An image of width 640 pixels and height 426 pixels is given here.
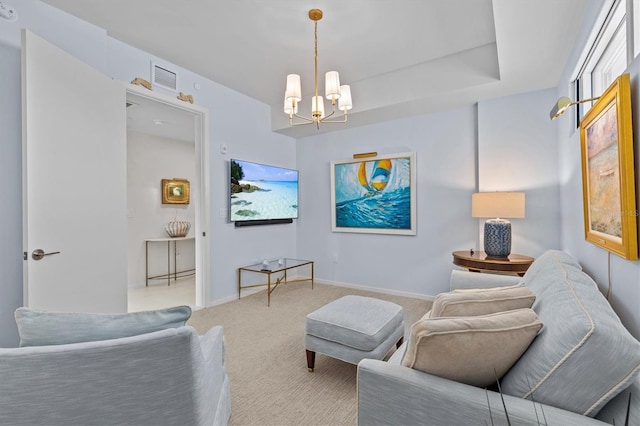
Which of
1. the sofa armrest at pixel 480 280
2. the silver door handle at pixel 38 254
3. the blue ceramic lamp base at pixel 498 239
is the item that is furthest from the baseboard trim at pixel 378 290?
the silver door handle at pixel 38 254

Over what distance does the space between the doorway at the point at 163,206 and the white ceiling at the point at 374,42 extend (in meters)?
0.75

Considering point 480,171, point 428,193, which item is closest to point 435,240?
point 428,193

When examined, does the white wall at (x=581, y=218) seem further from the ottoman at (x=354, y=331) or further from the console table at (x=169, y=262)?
the console table at (x=169, y=262)

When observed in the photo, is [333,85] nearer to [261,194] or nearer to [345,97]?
[345,97]

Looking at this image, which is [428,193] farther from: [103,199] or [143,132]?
[143,132]

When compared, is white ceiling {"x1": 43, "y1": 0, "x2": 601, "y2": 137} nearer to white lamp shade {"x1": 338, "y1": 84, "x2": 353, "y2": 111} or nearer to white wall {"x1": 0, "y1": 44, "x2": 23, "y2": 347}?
white lamp shade {"x1": 338, "y1": 84, "x2": 353, "y2": 111}

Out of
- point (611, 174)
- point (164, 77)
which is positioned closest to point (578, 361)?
point (611, 174)

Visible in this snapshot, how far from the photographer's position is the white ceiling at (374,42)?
7.32ft

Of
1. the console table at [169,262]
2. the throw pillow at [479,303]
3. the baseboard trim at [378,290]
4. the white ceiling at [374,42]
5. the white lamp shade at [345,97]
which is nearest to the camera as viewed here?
the throw pillow at [479,303]

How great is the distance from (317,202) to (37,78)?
3352mm

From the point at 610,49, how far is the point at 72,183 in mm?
3445

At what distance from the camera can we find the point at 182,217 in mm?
5340

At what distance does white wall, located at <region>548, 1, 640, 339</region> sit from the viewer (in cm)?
115

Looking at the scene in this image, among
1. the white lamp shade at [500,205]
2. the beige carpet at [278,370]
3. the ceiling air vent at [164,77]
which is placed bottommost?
the beige carpet at [278,370]
